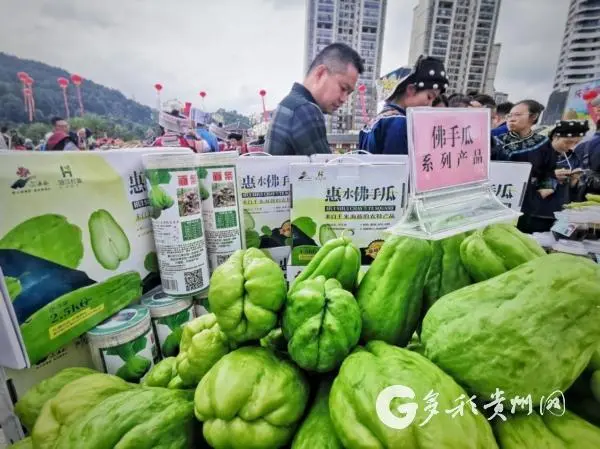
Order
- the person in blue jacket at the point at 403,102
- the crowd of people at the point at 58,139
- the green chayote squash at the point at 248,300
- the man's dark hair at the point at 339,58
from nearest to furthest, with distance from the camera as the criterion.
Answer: the green chayote squash at the point at 248,300 < the person in blue jacket at the point at 403,102 < the man's dark hair at the point at 339,58 < the crowd of people at the point at 58,139

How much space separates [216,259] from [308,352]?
25.0 inches

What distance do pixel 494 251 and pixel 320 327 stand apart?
0.43 metres

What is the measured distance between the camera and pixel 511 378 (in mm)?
507

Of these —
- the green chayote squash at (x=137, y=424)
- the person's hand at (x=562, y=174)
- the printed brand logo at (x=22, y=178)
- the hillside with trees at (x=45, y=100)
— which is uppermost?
the hillside with trees at (x=45, y=100)

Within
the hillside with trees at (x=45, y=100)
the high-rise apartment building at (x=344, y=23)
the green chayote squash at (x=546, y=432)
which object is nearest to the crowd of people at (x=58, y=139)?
the hillside with trees at (x=45, y=100)

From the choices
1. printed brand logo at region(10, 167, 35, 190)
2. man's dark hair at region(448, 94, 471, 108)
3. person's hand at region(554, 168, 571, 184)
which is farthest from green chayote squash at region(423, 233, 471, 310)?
man's dark hair at region(448, 94, 471, 108)

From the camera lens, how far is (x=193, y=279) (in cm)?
107

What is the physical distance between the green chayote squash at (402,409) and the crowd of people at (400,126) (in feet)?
5.90

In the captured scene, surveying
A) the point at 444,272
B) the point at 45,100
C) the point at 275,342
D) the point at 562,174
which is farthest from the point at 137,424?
the point at 562,174

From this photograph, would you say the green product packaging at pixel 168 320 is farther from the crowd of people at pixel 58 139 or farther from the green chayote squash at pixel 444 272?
the crowd of people at pixel 58 139

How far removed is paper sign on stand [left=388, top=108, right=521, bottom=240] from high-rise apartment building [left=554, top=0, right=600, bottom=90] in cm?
42

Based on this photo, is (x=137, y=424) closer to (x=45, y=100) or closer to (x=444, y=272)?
(x=444, y=272)

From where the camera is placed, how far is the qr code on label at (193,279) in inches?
41.9

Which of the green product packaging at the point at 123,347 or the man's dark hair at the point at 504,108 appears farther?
the man's dark hair at the point at 504,108
